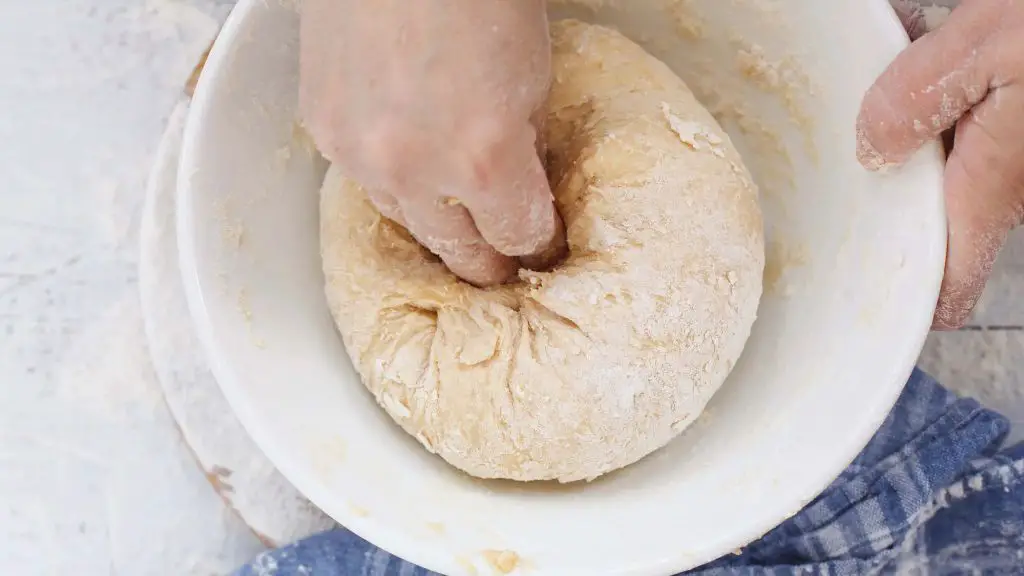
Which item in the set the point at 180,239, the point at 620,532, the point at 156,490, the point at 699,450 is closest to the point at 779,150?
the point at 699,450

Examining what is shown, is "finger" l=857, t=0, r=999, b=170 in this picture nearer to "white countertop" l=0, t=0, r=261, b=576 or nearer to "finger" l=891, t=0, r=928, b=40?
"finger" l=891, t=0, r=928, b=40

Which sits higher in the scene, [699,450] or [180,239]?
[180,239]

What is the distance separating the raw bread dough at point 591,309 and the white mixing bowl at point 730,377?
0.13 ft

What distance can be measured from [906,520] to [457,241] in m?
0.64

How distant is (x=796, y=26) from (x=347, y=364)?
535 mm

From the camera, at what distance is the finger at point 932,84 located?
0.58 m

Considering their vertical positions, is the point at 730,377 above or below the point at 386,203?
below

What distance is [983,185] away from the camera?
2.02ft

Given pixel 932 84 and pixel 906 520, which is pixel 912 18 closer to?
pixel 932 84

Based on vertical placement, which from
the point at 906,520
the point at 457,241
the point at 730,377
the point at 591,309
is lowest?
the point at 906,520

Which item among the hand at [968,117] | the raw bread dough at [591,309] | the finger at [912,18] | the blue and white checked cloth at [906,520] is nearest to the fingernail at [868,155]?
the hand at [968,117]

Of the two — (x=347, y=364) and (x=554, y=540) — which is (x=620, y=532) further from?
(x=347, y=364)

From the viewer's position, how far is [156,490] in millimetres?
949

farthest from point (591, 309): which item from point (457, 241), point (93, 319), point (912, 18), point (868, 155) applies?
point (93, 319)
